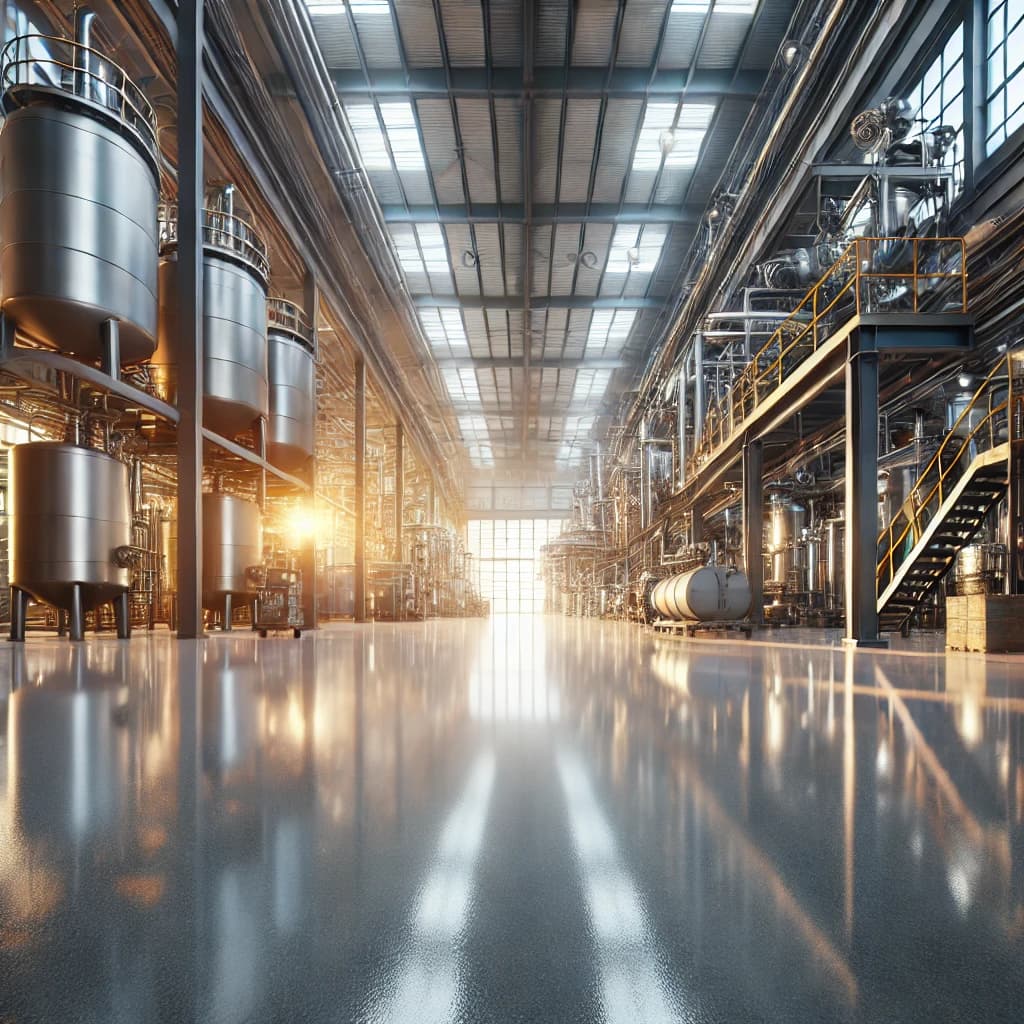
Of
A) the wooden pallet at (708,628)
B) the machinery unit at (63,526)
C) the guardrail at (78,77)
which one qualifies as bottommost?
the wooden pallet at (708,628)

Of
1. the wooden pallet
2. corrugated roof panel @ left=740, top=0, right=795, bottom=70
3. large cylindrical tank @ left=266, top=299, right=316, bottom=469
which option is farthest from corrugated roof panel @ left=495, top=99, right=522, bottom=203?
the wooden pallet

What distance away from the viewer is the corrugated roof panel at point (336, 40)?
1292cm

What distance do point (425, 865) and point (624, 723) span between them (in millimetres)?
1894

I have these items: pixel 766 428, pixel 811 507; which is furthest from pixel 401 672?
pixel 811 507

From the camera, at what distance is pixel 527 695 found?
163 inches

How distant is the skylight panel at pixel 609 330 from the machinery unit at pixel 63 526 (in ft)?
54.1

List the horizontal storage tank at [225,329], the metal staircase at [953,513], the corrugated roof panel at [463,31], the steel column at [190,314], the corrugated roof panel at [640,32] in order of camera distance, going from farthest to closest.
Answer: the corrugated roof panel at [640,32], the corrugated roof panel at [463,31], the horizontal storage tank at [225,329], the metal staircase at [953,513], the steel column at [190,314]

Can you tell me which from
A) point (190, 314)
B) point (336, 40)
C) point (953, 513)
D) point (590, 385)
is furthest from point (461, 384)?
point (953, 513)

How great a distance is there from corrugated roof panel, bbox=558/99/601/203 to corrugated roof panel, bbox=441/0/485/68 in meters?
2.03

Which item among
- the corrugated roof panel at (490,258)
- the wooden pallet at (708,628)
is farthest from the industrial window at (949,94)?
the corrugated roof panel at (490,258)

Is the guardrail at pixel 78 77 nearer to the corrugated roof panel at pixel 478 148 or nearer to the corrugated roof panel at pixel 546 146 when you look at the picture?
the corrugated roof panel at pixel 478 148

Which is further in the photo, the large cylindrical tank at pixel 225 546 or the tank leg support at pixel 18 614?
the large cylindrical tank at pixel 225 546

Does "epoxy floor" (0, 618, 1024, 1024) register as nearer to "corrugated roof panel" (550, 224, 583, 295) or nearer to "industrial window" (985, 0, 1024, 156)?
"industrial window" (985, 0, 1024, 156)

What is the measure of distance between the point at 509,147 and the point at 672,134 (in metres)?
3.25
